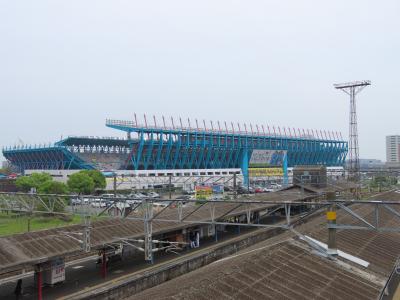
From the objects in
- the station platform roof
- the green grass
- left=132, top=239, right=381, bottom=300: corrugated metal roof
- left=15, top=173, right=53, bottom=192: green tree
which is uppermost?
left=15, top=173, right=53, bottom=192: green tree

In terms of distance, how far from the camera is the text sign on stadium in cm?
8925

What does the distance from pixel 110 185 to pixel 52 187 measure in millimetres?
21340

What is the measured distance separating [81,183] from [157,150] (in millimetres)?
27667

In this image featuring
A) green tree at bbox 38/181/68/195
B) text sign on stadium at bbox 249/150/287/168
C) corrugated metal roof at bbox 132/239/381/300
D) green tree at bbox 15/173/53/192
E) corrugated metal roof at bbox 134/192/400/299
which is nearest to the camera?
corrugated metal roof at bbox 132/239/381/300

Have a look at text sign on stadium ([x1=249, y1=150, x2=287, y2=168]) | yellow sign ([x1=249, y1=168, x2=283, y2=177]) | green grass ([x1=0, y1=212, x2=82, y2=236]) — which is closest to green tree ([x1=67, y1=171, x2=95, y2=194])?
green grass ([x1=0, y1=212, x2=82, y2=236])

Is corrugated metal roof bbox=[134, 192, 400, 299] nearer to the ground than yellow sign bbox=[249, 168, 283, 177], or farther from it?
nearer to the ground

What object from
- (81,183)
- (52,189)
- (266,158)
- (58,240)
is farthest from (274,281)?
(266,158)

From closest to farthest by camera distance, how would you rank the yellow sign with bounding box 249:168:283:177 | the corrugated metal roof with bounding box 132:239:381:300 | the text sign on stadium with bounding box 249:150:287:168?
the corrugated metal roof with bounding box 132:239:381:300 → the yellow sign with bounding box 249:168:283:177 → the text sign on stadium with bounding box 249:150:287:168

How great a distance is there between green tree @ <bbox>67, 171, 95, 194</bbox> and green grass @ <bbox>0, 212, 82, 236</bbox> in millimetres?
13115

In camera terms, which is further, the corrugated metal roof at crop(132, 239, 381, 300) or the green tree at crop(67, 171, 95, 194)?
the green tree at crop(67, 171, 95, 194)

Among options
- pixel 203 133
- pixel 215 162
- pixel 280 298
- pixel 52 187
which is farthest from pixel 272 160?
pixel 280 298

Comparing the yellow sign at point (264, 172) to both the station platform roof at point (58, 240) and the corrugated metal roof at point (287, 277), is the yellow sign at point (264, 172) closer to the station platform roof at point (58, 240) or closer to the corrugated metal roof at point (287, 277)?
the station platform roof at point (58, 240)

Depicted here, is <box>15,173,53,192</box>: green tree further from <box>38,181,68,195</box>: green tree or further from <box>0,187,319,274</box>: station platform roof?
<box>0,187,319,274</box>: station platform roof

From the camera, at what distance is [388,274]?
1202 cm
